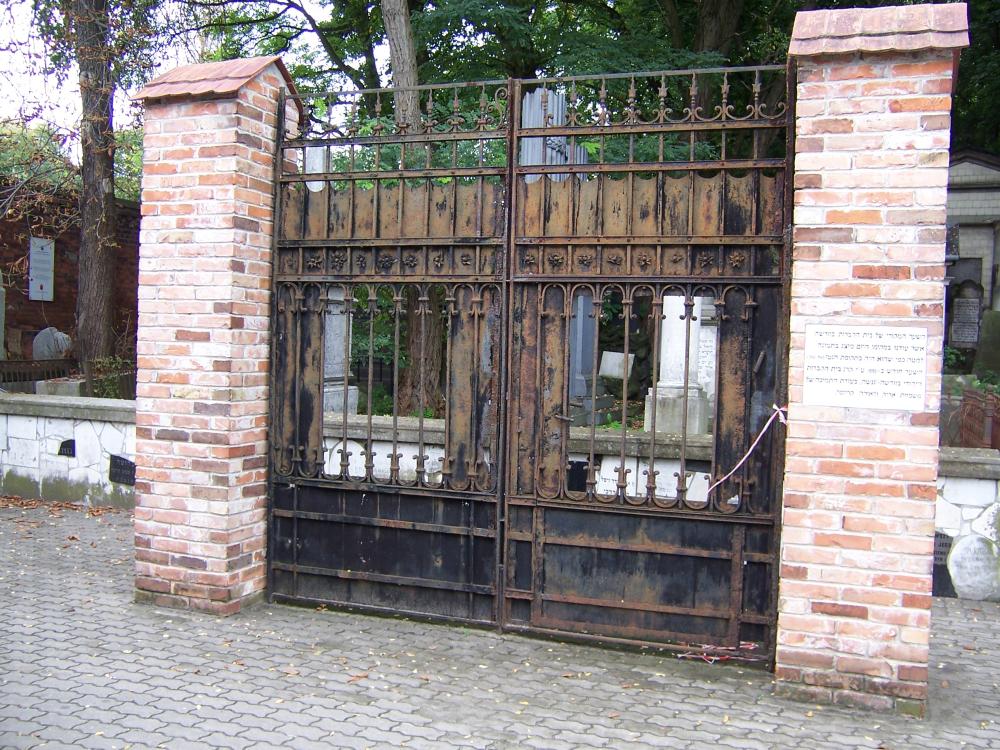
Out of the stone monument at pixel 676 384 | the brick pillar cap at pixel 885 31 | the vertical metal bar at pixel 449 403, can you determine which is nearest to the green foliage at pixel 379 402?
the stone monument at pixel 676 384

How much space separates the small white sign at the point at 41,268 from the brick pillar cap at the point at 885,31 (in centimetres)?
1414

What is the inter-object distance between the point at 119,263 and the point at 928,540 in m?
16.2

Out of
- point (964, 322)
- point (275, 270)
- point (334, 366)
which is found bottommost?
point (334, 366)

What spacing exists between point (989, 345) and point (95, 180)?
13388mm

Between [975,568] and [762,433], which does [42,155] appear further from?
[975,568]

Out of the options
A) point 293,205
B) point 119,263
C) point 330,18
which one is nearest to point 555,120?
point 293,205

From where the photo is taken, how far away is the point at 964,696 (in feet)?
14.3

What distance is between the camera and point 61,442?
28.1 ft

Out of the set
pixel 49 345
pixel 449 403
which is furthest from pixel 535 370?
pixel 49 345

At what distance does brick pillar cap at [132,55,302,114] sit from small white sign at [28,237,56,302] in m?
11.0

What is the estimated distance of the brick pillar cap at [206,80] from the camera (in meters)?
5.16

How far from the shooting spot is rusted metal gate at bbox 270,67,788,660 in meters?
4.66

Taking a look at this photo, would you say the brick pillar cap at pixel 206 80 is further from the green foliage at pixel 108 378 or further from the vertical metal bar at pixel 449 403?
the green foliage at pixel 108 378

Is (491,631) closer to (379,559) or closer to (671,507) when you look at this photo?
(379,559)
